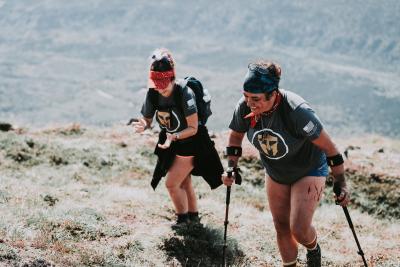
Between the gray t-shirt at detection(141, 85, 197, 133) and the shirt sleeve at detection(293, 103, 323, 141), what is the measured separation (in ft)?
7.08

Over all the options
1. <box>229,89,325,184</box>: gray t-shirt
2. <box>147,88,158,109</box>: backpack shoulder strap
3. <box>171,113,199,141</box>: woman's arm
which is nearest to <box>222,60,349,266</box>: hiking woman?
<box>229,89,325,184</box>: gray t-shirt

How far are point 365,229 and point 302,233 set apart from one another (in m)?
5.12

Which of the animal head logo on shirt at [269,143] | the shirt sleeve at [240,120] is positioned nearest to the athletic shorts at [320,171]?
the animal head logo on shirt at [269,143]

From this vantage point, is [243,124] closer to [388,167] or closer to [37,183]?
[37,183]

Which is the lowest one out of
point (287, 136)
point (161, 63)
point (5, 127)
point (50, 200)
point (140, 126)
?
point (5, 127)

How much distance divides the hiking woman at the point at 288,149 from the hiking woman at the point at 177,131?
→ 116cm

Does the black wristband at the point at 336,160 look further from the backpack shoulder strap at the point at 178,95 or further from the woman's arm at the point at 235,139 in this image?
the backpack shoulder strap at the point at 178,95

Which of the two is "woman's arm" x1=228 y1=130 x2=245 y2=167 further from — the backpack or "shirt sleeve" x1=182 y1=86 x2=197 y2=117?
the backpack

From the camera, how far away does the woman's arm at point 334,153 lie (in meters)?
5.56

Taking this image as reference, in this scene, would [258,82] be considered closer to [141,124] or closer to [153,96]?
[153,96]

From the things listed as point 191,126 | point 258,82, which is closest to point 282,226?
point 258,82

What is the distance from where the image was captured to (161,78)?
7.17 meters

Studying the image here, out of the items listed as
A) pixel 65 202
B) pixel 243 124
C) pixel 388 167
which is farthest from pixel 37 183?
pixel 388 167

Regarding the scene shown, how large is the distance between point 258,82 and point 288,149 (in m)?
0.87
